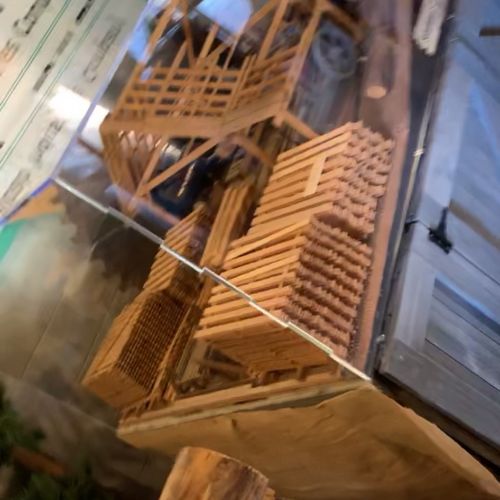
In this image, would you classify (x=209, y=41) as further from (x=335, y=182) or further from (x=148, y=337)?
(x=148, y=337)

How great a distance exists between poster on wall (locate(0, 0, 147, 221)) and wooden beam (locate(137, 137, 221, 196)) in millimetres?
532

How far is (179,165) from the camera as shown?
14.3 feet

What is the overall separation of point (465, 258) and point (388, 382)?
79cm

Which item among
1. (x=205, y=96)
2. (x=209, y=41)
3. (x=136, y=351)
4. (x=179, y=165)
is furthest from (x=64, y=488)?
(x=209, y=41)

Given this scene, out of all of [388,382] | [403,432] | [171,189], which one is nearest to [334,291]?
[388,382]

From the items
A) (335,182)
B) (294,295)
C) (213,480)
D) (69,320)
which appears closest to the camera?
(213,480)

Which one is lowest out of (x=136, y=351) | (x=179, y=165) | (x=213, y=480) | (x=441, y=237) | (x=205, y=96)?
(x=213, y=480)

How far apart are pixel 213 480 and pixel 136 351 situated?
253 centimetres

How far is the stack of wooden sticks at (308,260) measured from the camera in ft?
9.52

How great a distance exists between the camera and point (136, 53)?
413cm

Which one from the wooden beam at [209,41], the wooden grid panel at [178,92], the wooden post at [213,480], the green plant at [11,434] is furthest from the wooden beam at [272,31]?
the wooden post at [213,480]

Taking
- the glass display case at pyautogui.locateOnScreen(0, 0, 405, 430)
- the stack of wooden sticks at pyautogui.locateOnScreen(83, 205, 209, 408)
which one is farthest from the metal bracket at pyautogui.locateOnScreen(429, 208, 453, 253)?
the stack of wooden sticks at pyautogui.locateOnScreen(83, 205, 209, 408)

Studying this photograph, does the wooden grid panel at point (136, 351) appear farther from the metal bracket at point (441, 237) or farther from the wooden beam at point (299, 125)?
the metal bracket at point (441, 237)

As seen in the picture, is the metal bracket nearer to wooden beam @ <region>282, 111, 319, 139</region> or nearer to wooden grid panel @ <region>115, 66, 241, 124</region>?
wooden beam @ <region>282, 111, 319, 139</region>
